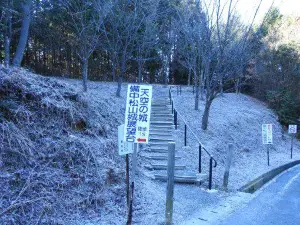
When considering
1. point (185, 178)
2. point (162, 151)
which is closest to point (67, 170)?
point (185, 178)

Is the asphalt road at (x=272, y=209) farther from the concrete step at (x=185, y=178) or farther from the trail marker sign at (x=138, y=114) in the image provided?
the trail marker sign at (x=138, y=114)

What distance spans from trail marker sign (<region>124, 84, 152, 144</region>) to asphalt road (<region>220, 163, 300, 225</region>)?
2.37 meters

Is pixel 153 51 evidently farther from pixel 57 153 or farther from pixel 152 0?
pixel 57 153

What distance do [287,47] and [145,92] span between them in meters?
22.2

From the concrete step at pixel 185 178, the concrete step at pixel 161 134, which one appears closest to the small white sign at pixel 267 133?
the concrete step at pixel 161 134

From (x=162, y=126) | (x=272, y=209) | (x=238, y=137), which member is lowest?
(x=272, y=209)

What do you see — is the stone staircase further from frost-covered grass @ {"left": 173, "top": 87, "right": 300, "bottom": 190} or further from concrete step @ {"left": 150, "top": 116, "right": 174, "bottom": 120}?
frost-covered grass @ {"left": 173, "top": 87, "right": 300, "bottom": 190}

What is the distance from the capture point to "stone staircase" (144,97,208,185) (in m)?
7.17

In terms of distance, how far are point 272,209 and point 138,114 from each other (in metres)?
3.88

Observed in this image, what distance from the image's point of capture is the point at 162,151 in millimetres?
8922

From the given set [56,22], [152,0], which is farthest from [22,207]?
[56,22]

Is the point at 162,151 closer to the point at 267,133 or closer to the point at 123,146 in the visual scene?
the point at 123,146

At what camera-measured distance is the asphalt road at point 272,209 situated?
515 cm

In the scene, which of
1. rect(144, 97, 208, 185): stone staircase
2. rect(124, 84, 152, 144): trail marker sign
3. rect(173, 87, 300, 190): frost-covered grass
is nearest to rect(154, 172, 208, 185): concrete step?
rect(144, 97, 208, 185): stone staircase
